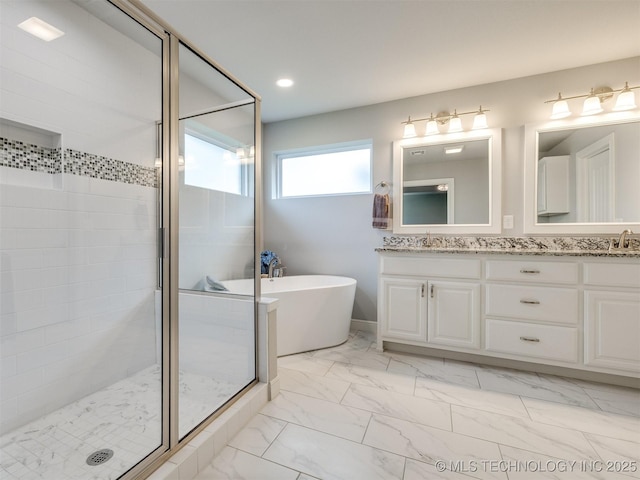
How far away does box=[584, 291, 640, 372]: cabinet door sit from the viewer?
194cm

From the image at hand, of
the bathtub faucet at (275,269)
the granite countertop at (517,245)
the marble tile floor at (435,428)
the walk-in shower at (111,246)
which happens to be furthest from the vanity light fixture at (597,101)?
the bathtub faucet at (275,269)

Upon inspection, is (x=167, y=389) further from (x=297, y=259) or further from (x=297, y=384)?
(x=297, y=259)

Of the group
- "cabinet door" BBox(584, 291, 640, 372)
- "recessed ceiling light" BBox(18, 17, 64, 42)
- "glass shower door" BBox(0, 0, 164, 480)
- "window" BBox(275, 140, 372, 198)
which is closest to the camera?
"glass shower door" BBox(0, 0, 164, 480)

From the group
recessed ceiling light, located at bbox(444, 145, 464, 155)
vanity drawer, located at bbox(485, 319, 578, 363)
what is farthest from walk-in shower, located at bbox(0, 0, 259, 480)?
recessed ceiling light, located at bbox(444, 145, 464, 155)

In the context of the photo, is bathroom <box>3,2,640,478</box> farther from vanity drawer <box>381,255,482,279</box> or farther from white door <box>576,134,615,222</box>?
vanity drawer <box>381,255,482,279</box>

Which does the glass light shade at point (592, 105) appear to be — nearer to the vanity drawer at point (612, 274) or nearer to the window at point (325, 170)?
the vanity drawer at point (612, 274)

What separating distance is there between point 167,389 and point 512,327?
2.32m

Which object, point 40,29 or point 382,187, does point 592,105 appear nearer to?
point 382,187

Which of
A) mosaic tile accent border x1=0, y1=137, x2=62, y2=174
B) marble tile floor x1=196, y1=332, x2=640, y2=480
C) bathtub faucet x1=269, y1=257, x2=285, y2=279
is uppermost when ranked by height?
mosaic tile accent border x1=0, y1=137, x2=62, y2=174

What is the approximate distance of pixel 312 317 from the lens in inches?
103

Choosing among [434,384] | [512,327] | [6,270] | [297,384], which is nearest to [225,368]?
[297,384]

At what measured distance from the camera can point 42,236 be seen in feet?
5.18

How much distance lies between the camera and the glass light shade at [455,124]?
2.78 meters

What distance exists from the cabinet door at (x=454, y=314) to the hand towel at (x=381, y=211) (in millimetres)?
819
